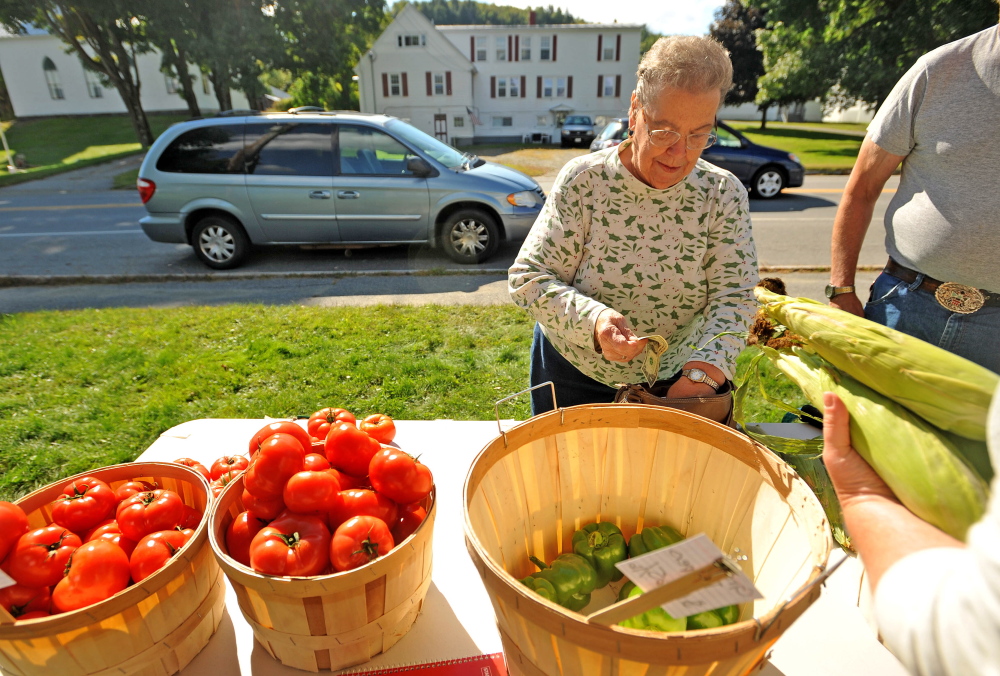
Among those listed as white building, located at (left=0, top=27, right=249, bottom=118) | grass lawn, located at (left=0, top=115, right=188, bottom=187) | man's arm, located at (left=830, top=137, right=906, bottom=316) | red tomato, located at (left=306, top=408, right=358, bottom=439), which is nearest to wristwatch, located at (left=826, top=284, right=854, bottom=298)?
man's arm, located at (left=830, top=137, right=906, bottom=316)

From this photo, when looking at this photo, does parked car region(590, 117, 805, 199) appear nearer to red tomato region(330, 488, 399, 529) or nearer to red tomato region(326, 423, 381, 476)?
red tomato region(326, 423, 381, 476)

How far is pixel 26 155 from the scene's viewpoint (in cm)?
2425

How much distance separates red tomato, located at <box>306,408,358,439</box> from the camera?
1.60m

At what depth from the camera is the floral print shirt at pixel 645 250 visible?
1.78 metres

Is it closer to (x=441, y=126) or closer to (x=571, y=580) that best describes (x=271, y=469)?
(x=571, y=580)

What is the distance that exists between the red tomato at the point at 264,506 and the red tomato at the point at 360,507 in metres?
0.12

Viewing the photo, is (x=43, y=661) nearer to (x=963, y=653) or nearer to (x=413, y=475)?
(x=413, y=475)

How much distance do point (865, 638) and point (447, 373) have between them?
3.35 m

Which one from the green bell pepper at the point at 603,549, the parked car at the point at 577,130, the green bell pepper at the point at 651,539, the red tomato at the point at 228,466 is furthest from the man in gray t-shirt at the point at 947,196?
the parked car at the point at 577,130

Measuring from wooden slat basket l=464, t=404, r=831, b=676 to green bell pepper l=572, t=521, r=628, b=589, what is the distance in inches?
3.0

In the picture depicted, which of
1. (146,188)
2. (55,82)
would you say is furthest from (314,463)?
(55,82)

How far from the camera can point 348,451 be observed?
1.42m

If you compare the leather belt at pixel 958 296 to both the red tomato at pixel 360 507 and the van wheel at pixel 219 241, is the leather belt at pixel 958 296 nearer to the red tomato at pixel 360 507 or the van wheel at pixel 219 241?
the red tomato at pixel 360 507

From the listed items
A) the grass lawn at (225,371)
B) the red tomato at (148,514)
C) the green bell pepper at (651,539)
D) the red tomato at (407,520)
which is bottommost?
the grass lawn at (225,371)
